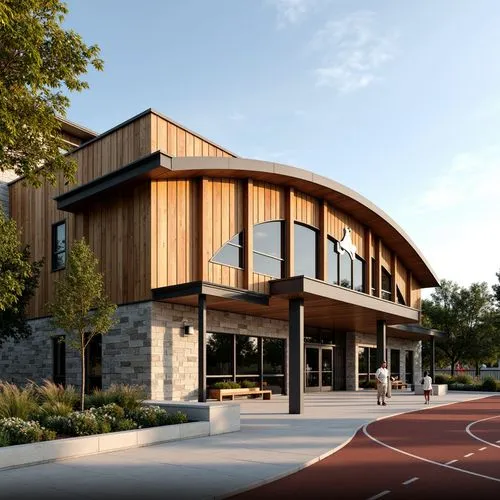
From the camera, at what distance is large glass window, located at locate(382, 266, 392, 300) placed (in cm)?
3411

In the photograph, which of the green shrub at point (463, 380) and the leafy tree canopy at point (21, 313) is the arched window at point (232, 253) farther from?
the green shrub at point (463, 380)

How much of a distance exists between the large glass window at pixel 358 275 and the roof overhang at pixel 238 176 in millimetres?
1941

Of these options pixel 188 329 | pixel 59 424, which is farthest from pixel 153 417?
pixel 188 329

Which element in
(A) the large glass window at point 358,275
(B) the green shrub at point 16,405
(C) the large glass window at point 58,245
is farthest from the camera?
(A) the large glass window at point 358,275

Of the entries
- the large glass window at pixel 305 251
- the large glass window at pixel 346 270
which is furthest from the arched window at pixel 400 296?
the large glass window at pixel 305 251

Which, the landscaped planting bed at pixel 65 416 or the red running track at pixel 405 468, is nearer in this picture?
the red running track at pixel 405 468

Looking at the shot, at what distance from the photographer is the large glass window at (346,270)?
29.4m

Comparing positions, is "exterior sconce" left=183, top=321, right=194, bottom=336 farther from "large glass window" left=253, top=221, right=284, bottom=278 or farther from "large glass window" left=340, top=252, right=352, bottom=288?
"large glass window" left=340, top=252, right=352, bottom=288

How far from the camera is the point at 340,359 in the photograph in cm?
3462

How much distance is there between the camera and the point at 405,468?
10352 millimetres

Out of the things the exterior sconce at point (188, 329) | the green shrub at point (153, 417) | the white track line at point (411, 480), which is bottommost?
the white track line at point (411, 480)

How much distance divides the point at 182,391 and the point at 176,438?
25.9 ft

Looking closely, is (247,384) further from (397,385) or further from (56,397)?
(397,385)

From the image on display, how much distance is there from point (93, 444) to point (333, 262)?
18.6m
